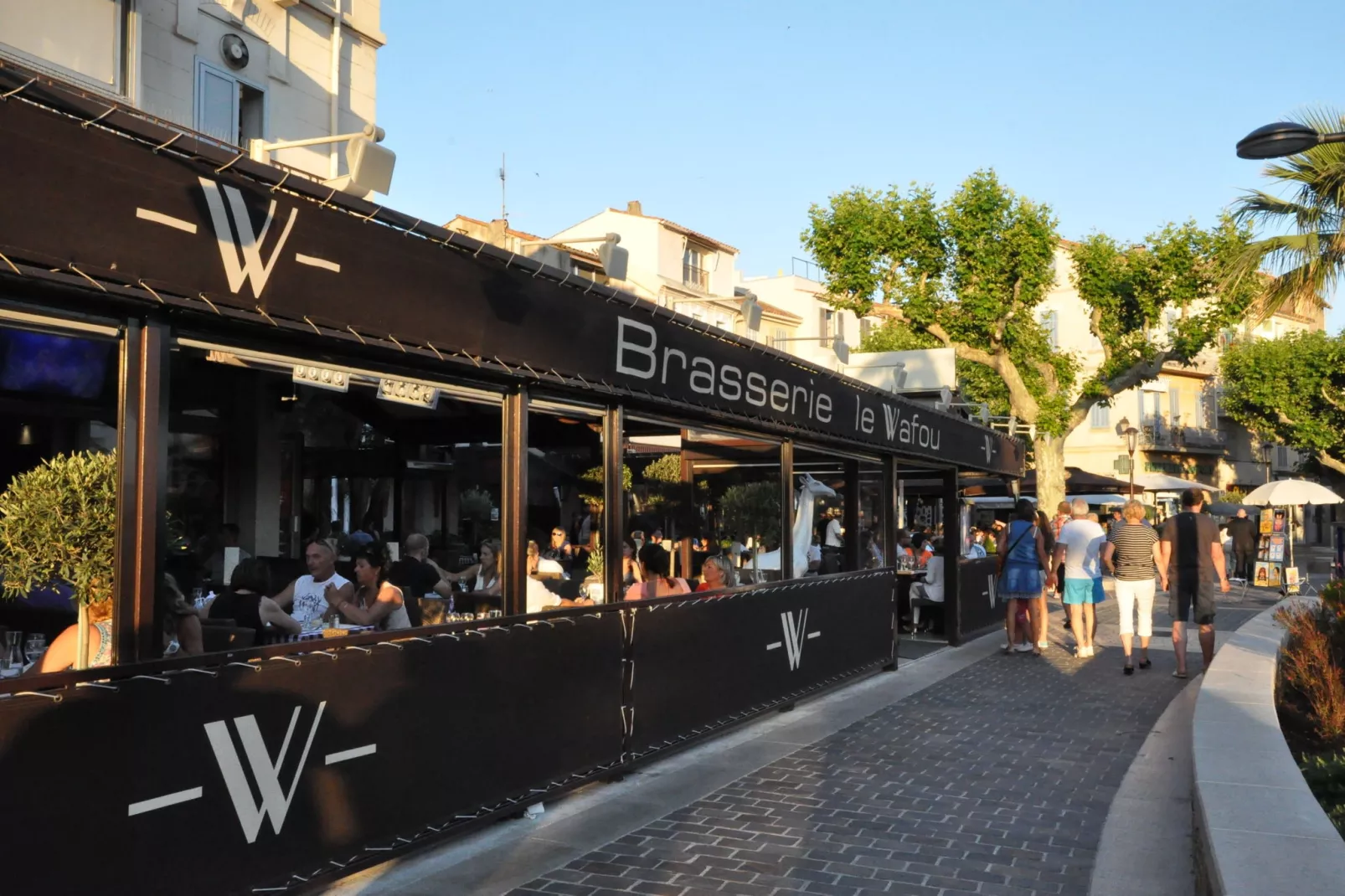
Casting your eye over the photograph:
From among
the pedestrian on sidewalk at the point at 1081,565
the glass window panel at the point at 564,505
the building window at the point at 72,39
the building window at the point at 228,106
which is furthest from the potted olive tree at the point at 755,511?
the building window at the point at 228,106

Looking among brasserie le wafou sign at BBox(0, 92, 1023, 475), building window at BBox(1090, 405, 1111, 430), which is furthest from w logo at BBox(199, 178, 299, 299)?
building window at BBox(1090, 405, 1111, 430)

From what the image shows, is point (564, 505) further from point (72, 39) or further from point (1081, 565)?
point (72, 39)

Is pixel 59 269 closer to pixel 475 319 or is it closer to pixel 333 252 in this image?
pixel 333 252

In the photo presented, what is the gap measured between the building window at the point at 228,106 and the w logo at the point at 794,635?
12.5m

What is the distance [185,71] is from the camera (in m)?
17.2

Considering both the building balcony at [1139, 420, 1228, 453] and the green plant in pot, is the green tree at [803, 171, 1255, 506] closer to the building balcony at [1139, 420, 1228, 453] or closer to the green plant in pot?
the building balcony at [1139, 420, 1228, 453]

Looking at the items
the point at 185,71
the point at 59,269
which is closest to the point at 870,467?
the point at 59,269

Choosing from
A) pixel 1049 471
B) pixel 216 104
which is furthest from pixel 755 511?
pixel 1049 471

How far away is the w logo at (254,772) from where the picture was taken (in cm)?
391

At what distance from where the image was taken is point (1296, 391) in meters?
49.2

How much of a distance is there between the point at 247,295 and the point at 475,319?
4.39 ft

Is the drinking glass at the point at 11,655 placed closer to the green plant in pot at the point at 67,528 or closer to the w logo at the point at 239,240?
the green plant in pot at the point at 67,528

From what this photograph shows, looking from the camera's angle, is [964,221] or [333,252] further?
[964,221]

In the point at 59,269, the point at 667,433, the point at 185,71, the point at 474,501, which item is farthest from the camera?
the point at 185,71
